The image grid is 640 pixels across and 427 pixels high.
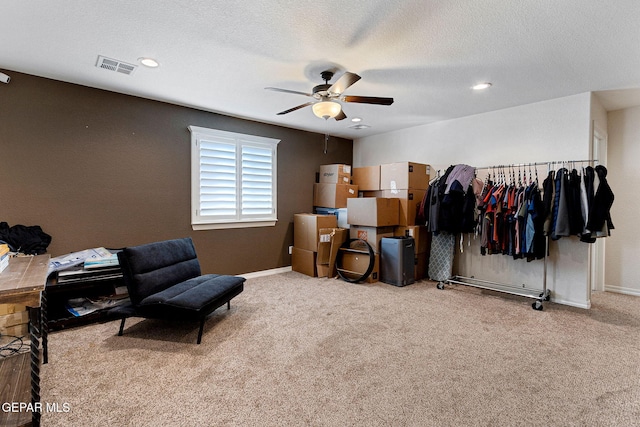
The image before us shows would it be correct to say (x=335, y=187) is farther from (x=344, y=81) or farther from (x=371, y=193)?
(x=344, y=81)

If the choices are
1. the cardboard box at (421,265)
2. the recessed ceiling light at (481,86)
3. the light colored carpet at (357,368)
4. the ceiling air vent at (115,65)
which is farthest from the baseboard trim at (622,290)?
the ceiling air vent at (115,65)

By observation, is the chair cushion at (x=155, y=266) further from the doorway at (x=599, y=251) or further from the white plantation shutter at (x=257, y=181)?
the doorway at (x=599, y=251)

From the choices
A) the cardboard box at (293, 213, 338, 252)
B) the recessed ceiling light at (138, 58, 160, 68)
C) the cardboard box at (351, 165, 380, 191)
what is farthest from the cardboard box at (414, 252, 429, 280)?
the recessed ceiling light at (138, 58, 160, 68)

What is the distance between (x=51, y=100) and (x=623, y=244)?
721cm

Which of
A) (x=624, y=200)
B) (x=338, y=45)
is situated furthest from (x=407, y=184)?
(x=624, y=200)

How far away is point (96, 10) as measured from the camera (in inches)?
81.6

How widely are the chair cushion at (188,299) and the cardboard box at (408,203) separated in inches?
111

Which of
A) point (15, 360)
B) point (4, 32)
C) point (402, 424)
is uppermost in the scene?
point (4, 32)

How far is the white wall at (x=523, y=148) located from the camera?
3.52m

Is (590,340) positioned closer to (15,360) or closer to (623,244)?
(623,244)

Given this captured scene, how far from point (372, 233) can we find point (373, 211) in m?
0.35

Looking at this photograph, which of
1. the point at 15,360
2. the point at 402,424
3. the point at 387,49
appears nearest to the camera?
the point at 402,424

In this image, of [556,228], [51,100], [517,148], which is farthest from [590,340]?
[51,100]

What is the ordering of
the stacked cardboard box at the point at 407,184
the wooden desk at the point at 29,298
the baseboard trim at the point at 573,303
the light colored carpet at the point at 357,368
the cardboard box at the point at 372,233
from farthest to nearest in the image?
the stacked cardboard box at the point at 407,184
the cardboard box at the point at 372,233
the baseboard trim at the point at 573,303
the light colored carpet at the point at 357,368
the wooden desk at the point at 29,298
